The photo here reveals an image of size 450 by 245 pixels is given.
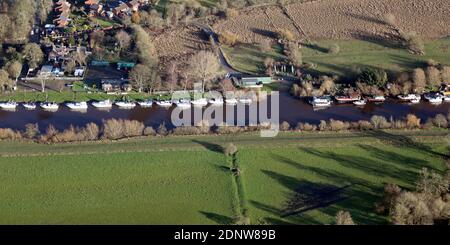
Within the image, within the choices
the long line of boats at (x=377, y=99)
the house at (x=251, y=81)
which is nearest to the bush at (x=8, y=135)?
the house at (x=251, y=81)

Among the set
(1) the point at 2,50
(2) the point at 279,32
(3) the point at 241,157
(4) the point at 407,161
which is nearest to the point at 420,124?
(4) the point at 407,161

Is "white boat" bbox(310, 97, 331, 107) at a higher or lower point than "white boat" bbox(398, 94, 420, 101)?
lower

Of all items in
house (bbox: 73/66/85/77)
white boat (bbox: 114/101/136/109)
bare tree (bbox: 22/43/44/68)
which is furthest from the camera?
bare tree (bbox: 22/43/44/68)

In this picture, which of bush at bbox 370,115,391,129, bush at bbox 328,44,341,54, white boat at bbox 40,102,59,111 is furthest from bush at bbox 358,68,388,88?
white boat at bbox 40,102,59,111

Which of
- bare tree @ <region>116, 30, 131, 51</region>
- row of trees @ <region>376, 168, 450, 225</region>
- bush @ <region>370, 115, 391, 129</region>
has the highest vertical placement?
bare tree @ <region>116, 30, 131, 51</region>

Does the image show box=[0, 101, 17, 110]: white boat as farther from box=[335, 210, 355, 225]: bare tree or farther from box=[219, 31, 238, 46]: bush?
box=[335, 210, 355, 225]: bare tree

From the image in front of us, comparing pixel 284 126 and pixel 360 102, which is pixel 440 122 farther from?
pixel 284 126

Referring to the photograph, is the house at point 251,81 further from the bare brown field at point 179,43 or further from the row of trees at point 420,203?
the row of trees at point 420,203

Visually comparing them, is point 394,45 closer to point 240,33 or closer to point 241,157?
point 240,33
